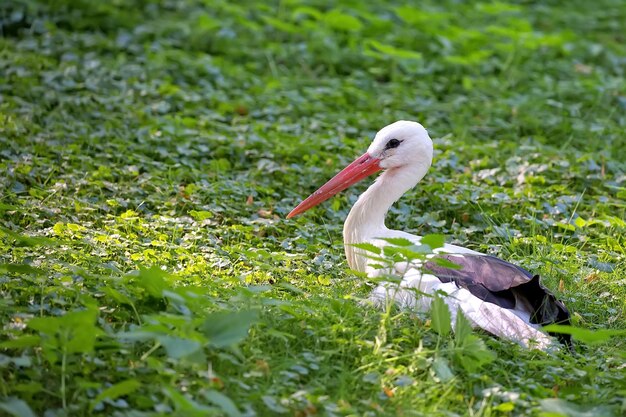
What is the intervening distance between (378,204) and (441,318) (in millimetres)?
1319

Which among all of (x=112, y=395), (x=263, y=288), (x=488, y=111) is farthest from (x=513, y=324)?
(x=488, y=111)

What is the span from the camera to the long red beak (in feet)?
18.1

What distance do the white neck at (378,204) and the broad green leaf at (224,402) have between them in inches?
78.3

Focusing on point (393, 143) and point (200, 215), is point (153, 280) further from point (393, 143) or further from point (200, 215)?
point (393, 143)

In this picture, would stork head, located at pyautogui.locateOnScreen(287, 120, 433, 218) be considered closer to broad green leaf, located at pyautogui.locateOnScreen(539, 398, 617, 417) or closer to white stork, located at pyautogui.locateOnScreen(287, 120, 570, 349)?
white stork, located at pyautogui.locateOnScreen(287, 120, 570, 349)

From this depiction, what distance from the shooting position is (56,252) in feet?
15.5

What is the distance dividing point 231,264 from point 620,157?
3.18 meters

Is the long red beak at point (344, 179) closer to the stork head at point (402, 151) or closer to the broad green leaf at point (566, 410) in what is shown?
the stork head at point (402, 151)

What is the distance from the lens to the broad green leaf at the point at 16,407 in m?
3.34

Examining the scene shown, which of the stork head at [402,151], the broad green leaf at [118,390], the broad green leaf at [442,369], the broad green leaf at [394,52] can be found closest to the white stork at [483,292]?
the broad green leaf at [442,369]

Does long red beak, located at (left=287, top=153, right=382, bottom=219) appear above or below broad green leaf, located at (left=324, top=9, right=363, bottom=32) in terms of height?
below

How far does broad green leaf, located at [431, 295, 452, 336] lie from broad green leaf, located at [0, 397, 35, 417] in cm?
162

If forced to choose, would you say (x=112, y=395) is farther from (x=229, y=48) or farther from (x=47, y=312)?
(x=229, y=48)

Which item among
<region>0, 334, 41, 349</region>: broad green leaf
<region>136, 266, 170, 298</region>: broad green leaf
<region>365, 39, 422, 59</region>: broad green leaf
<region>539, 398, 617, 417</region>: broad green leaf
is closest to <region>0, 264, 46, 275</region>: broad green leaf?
<region>136, 266, 170, 298</region>: broad green leaf
